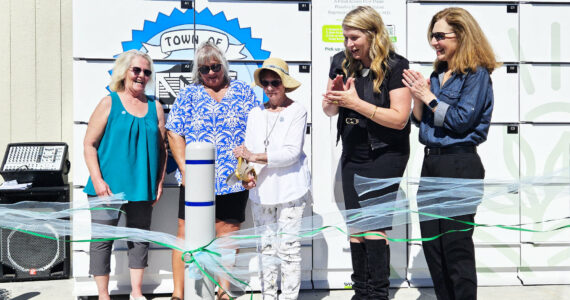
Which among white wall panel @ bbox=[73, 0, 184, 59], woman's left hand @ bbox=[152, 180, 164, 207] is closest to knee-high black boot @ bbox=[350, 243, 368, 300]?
woman's left hand @ bbox=[152, 180, 164, 207]

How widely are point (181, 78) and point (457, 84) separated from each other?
6.99ft

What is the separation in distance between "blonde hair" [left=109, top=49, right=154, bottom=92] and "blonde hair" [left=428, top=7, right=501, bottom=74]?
2.02 metres

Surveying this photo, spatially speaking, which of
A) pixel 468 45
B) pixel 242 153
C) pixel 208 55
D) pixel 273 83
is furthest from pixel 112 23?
pixel 468 45

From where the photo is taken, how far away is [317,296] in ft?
14.1

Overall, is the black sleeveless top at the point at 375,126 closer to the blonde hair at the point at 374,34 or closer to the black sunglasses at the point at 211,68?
the blonde hair at the point at 374,34

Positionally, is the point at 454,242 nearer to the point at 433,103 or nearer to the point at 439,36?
the point at 433,103

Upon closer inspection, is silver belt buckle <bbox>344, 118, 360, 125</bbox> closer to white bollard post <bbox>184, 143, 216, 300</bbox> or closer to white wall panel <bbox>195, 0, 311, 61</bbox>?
white wall panel <bbox>195, 0, 311, 61</bbox>

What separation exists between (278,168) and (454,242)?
115 cm

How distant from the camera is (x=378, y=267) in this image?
11.2 ft

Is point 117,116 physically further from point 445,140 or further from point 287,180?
point 445,140

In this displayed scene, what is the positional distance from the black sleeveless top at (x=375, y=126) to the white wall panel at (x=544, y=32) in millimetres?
1569

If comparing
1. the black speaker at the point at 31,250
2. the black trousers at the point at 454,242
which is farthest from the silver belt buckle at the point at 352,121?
the black speaker at the point at 31,250

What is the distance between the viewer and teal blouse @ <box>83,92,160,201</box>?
3.78 metres

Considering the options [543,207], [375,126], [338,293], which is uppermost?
[375,126]
